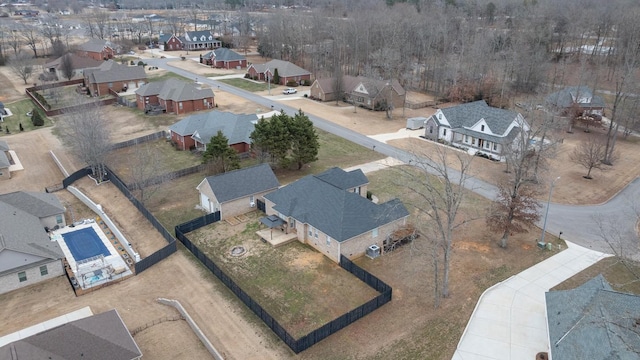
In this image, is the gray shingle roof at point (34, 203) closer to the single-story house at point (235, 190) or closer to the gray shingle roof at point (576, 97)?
the single-story house at point (235, 190)

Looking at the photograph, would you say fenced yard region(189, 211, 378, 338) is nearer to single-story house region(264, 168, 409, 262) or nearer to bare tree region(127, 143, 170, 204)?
single-story house region(264, 168, 409, 262)

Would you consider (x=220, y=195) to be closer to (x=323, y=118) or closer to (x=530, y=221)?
(x=530, y=221)

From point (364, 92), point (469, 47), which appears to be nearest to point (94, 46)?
point (364, 92)

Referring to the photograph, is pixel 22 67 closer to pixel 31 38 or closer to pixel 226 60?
pixel 31 38

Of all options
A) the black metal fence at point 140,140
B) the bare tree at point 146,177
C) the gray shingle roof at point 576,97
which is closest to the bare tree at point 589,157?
the gray shingle roof at point 576,97

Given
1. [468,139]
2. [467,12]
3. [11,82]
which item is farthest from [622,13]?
[11,82]
